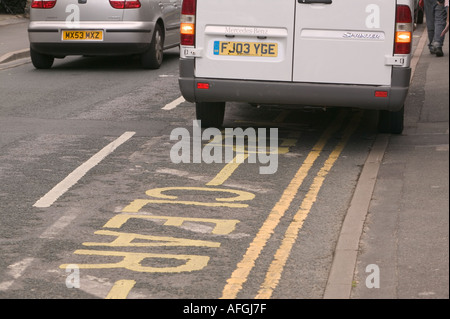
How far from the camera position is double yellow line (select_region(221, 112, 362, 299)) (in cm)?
613

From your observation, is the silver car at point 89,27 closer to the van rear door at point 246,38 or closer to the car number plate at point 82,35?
the car number plate at point 82,35

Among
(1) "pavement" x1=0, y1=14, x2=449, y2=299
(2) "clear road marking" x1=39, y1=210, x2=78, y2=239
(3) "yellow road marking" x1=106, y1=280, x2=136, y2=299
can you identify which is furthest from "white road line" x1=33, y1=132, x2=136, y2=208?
(1) "pavement" x1=0, y1=14, x2=449, y2=299

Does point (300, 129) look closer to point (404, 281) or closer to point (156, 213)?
point (156, 213)

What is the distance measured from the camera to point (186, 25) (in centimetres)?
1017

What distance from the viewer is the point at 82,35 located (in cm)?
1596

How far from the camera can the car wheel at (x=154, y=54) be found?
1659 centimetres

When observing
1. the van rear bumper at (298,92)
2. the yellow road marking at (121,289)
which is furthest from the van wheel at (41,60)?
the yellow road marking at (121,289)

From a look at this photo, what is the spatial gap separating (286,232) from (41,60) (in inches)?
401

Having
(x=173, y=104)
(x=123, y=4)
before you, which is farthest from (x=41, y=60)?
(x=173, y=104)

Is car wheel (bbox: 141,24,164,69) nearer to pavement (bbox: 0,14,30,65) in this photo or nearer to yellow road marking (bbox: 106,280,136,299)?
pavement (bbox: 0,14,30,65)

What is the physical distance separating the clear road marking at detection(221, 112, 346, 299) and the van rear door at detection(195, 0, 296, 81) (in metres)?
0.95

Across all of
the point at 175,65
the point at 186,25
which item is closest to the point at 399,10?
the point at 186,25

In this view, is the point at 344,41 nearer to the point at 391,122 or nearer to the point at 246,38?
the point at 246,38

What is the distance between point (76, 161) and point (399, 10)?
11.0ft
